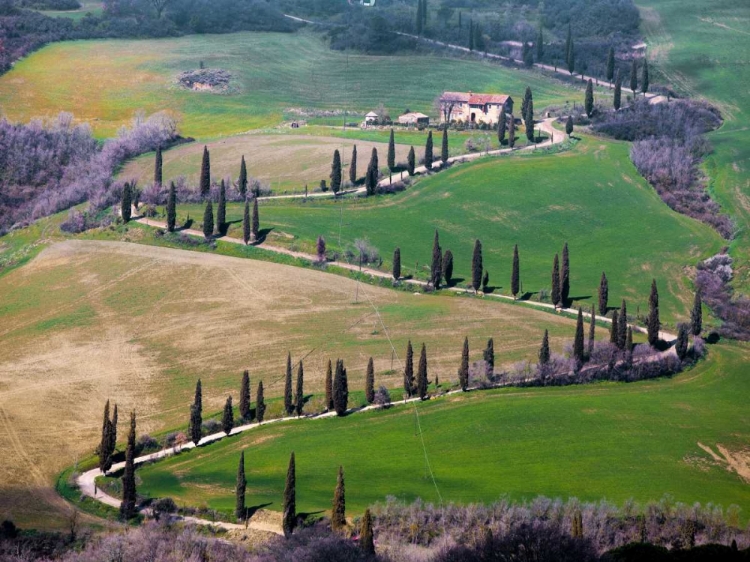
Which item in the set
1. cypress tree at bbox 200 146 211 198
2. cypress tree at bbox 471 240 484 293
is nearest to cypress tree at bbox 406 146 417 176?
cypress tree at bbox 200 146 211 198

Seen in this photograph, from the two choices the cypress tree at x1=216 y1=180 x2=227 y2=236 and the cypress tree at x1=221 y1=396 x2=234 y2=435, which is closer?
the cypress tree at x1=221 y1=396 x2=234 y2=435

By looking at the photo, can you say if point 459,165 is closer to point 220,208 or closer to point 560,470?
point 220,208

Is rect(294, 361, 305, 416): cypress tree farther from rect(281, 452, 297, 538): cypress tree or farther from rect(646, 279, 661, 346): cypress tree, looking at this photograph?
rect(646, 279, 661, 346): cypress tree

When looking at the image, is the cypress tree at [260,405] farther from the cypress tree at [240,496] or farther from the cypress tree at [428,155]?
the cypress tree at [428,155]

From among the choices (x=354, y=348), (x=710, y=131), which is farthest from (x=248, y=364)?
(x=710, y=131)

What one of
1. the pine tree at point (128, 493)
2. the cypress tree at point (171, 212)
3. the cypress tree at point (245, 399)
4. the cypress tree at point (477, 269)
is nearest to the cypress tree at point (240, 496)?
the pine tree at point (128, 493)

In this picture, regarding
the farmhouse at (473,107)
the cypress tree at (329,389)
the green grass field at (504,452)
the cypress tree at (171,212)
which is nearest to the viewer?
the green grass field at (504,452)

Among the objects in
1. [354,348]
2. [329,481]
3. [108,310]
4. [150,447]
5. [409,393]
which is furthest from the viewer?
[108,310]
